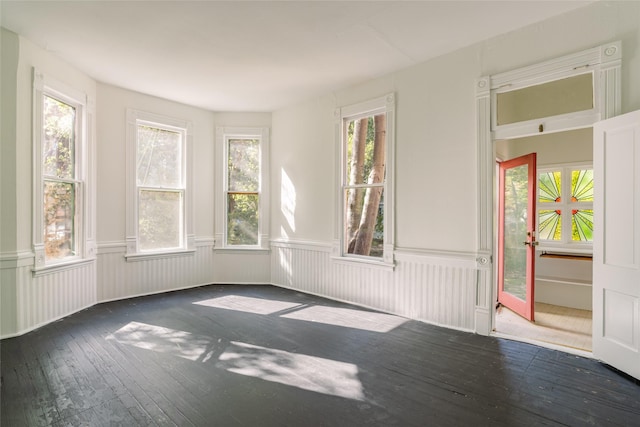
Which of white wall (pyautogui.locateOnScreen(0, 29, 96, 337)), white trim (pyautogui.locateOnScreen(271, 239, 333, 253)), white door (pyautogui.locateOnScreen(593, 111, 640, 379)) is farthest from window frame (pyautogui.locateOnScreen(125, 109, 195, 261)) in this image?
white door (pyautogui.locateOnScreen(593, 111, 640, 379))

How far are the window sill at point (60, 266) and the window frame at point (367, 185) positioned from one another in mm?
3261

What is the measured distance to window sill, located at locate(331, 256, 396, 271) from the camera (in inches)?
167

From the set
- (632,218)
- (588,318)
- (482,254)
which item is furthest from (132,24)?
(588,318)

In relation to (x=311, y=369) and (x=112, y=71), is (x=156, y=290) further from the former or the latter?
(x=311, y=369)

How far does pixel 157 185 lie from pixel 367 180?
3235 mm

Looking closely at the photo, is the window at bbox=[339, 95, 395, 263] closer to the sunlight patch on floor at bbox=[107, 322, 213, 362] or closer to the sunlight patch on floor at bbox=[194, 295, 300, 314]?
the sunlight patch on floor at bbox=[194, 295, 300, 314]

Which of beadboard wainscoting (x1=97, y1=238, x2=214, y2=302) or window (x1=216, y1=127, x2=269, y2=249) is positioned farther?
window (x1=216, y1=127, x2=269, y2=249)

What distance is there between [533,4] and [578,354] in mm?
3075

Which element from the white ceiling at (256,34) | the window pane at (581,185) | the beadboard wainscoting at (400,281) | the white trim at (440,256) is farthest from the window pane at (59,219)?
the window pane at (581,185)

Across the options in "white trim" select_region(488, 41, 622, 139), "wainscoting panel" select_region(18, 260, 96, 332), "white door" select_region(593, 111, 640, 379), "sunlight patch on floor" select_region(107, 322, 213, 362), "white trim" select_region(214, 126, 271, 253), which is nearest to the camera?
"white door" select_region(593, 111, 640, 379)

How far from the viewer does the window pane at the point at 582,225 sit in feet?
16.3

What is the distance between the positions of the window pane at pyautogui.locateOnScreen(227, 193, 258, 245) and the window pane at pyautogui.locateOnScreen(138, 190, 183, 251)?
2.71ft

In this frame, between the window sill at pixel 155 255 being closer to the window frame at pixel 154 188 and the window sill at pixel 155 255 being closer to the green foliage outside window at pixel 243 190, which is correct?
the window frame at pixel 154 188

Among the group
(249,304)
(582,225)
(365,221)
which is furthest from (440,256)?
(582,225)
